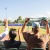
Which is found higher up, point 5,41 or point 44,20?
point 44,20

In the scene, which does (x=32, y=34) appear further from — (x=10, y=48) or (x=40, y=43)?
(x=10, y=48)

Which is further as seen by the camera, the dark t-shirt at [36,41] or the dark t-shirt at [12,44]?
the dark t-shirt at [36,41]

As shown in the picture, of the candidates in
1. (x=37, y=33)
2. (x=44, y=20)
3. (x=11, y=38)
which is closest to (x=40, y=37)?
(x=37, y=33)

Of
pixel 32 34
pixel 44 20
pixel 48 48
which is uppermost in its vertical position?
pixel 44 20

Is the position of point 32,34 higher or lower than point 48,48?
higher

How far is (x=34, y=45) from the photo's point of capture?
3352 mm

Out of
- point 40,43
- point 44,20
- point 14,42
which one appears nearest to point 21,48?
point 14,42

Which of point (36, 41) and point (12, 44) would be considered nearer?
point (12, 44)

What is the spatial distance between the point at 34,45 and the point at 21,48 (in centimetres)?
26

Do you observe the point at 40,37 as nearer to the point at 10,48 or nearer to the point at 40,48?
the point at 40,48

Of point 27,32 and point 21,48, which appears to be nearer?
point 21,48

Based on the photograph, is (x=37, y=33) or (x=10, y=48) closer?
(x=10, y=48)

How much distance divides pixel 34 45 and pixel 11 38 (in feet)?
1.38

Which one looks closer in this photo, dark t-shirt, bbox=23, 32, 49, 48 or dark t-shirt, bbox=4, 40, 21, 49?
dark t-shirt, bbox=4, 40, 21, 49
